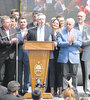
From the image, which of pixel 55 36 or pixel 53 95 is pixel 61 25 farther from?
pixel 53 95

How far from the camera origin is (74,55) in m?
10.1

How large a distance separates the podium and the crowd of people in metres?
0.41

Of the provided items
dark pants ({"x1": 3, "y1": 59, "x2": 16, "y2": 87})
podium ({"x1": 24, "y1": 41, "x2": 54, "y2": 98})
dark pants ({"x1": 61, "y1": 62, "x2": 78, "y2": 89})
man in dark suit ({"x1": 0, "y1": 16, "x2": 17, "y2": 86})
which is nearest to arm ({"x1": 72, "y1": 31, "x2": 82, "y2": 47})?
dark pants ({"x1": 61, "y1": 62, "x2": 78, "y2": 89})

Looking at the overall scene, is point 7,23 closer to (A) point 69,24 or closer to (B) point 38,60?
(B) point 38,60

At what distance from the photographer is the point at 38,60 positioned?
9.74 metres

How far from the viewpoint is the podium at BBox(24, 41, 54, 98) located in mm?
9586

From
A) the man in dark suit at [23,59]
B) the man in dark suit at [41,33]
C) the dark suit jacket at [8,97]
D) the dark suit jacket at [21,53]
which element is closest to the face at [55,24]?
the man in dark suit at [41,33]

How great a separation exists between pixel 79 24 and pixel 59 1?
2309mm

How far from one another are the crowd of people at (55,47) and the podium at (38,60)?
0.41m

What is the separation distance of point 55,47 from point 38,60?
66cm

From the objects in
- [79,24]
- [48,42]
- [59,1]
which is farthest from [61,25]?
[59,1]

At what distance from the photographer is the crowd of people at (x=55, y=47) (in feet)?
33.1

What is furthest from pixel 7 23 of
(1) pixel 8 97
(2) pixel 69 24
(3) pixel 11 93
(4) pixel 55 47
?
(1) pixel 8 97

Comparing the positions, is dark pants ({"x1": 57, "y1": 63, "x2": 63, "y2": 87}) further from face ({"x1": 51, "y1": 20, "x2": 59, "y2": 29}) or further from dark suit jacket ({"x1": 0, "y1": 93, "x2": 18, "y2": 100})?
dark suit jacket ({"x1": 0, "y1": 93, "x2": 18, "y2": 100})
